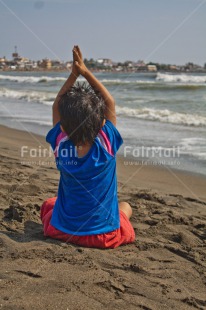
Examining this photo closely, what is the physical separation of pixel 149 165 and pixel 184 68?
36634 mm

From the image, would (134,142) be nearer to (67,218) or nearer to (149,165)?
(149,165)

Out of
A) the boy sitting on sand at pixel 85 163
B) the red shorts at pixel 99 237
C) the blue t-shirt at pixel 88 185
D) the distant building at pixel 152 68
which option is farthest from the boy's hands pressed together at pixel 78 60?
the distant building at pixel 152 68

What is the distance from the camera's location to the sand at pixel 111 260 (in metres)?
2.24

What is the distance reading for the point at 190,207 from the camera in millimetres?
4164

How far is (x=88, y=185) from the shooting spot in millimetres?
2900

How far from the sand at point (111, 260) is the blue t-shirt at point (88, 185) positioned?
164 mm

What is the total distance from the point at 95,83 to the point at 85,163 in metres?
0.52

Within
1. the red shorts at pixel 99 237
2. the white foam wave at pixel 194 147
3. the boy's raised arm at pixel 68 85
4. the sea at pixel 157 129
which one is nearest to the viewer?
the boy's raised arm at pixel 68 85

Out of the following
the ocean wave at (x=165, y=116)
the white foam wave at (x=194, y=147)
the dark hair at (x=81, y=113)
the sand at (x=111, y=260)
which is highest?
the dark hair at (x=81, y=113)

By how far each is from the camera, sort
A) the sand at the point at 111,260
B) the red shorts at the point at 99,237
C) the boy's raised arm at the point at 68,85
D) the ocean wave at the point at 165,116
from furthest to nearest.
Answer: the ocean wave at the point at 165,116, the red shorts at the point at 99,237, the boy's raised arm at the point at 68,85, the sand at the point at 111,260

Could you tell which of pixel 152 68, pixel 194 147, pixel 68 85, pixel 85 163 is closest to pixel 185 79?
pixel 152 68

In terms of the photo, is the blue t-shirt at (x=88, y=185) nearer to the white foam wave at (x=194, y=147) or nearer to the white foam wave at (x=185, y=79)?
the white foam wave at (x=194, y=147)

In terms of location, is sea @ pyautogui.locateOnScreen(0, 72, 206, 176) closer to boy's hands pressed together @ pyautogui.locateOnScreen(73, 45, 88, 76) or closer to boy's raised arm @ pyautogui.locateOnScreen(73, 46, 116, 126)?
boy's raised arm @ pyautogui.locateOnScreen(73, 46, 116, 126)

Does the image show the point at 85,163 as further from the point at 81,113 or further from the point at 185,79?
the point at 185,79
